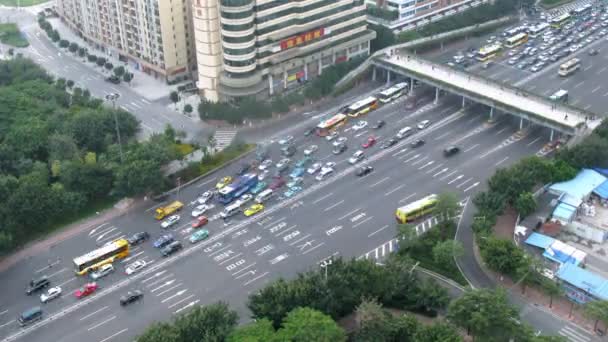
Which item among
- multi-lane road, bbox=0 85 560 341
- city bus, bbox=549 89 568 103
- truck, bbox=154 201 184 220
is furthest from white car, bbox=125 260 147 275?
city bus, bbox=549 89 568 103

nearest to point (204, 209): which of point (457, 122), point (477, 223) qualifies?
point (477, 223)

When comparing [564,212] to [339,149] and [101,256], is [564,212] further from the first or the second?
[101,256]

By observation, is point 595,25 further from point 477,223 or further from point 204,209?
point 204,209

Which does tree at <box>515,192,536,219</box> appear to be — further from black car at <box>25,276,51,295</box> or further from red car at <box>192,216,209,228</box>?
black car at <box>25,276,51,295</box>

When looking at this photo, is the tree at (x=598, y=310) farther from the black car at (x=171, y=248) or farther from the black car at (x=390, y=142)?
the black car at (x=171, y=248)

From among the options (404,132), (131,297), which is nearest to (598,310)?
(404,132)
